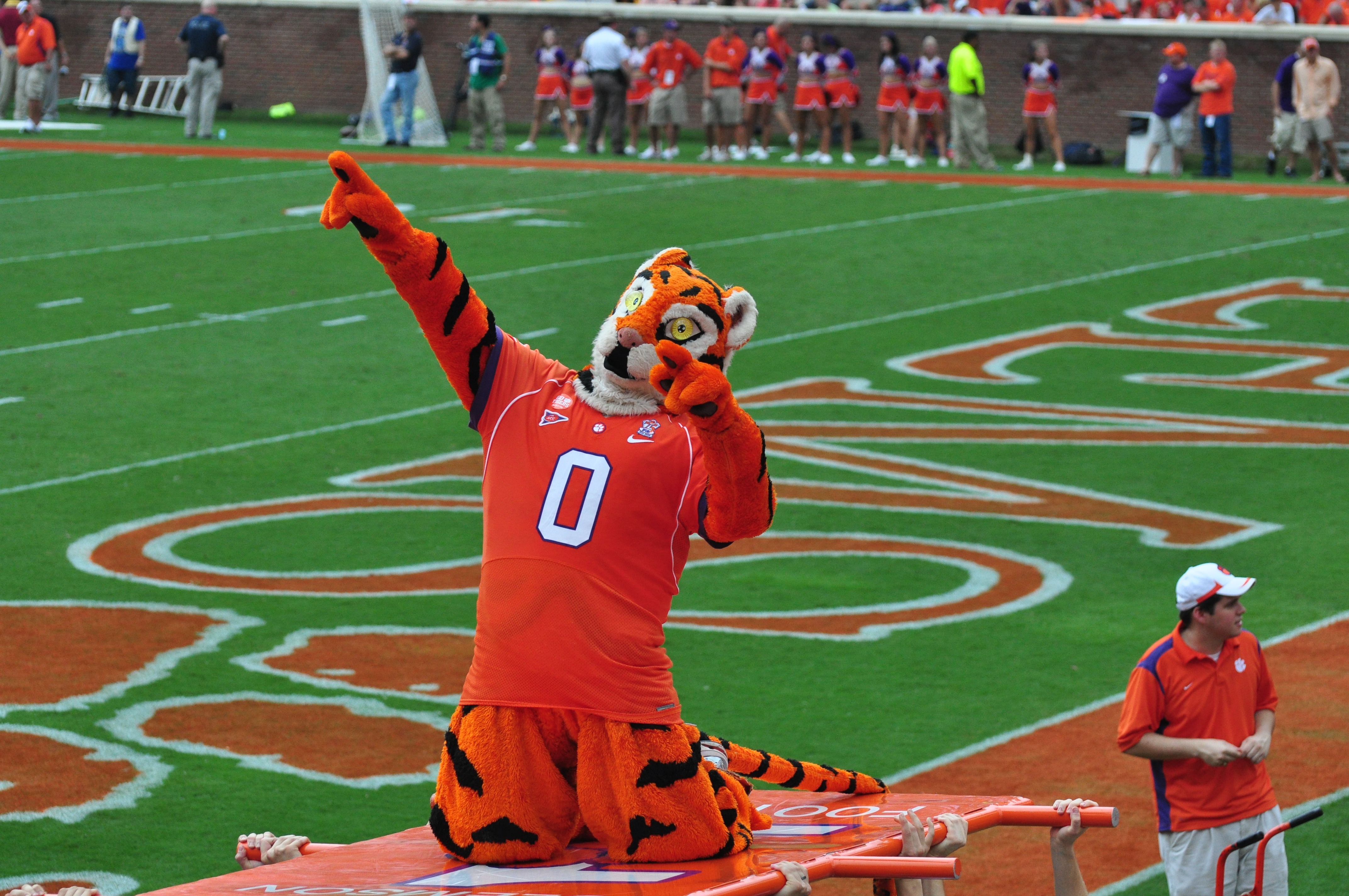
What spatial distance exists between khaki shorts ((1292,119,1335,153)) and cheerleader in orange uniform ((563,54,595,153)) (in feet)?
33.5

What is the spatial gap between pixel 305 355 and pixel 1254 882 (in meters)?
12.1

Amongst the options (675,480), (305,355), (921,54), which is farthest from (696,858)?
(921,54)

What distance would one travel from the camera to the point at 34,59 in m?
31.9

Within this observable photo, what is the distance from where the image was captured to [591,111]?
30219 millimetres

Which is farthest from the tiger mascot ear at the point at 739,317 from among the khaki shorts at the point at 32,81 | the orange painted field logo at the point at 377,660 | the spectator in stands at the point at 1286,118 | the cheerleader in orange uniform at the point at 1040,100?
the khaki shorts at the point at 32,81

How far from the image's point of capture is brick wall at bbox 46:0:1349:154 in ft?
99.3

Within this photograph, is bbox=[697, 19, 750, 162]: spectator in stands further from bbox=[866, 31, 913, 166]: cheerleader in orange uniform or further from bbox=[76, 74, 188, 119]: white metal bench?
bbox=[76, 74, 188, 119]: white metal bench

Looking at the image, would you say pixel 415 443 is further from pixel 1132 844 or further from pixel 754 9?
pixel 754 9

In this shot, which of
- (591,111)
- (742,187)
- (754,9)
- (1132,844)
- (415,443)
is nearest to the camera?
(1132,844)

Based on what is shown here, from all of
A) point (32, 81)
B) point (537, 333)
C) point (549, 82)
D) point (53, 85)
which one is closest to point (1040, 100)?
point (549, 82)

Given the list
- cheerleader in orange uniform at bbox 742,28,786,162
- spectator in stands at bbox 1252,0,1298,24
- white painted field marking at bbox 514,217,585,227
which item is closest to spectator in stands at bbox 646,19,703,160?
cheerleader in orange uniform at bbox 742,28,786,162

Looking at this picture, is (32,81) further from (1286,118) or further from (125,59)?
(1286,118)

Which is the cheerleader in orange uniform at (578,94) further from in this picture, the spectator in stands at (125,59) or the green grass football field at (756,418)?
the spectator in stands at (125,59)

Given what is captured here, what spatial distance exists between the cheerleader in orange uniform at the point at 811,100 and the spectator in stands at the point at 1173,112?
186 inches
